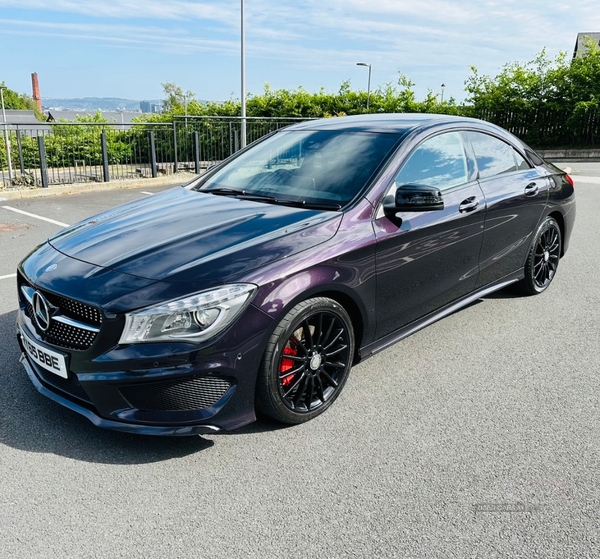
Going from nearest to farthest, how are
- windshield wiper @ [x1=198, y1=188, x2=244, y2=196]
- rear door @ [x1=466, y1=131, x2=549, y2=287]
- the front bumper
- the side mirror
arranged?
the front bumper < the side mirror < windshield wiper @ [x1=198, y1=188, x2=244, y2=196] < rear door @ [x1=466, y1=131, x2=549, y2=287]

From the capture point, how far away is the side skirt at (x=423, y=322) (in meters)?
3.52

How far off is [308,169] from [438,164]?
891 millimetres

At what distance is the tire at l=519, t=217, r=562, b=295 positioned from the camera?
5086mm

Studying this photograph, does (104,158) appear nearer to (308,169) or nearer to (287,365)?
(308,169)

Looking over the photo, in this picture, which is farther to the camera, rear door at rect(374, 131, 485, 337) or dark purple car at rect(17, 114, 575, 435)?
rear door at rect(374, 131, 485, 337)

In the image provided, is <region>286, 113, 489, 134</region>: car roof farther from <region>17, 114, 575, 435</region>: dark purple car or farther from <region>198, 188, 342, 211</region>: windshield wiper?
<region>198, 188, 342, 211</region>: windshield wiper

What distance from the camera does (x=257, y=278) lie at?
277 centimetres

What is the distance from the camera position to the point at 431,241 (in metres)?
3.74

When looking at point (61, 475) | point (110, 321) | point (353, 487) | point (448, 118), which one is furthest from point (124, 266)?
point (448, 118)

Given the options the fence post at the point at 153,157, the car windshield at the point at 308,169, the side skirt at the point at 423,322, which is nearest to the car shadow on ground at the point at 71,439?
the side skirt at the point at 423,322

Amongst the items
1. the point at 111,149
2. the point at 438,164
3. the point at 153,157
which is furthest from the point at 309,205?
the point at 111,149

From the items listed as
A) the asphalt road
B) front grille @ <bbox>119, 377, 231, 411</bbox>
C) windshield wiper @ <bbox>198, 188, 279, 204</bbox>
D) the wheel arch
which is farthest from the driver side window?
front grille @ <bbox>119, 377, 231, 411</bbox>

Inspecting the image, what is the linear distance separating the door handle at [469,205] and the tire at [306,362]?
1321mm

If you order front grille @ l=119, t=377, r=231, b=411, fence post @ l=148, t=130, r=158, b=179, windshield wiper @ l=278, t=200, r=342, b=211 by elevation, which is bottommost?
fence post @ l=148, t=130, r=158, b=179
